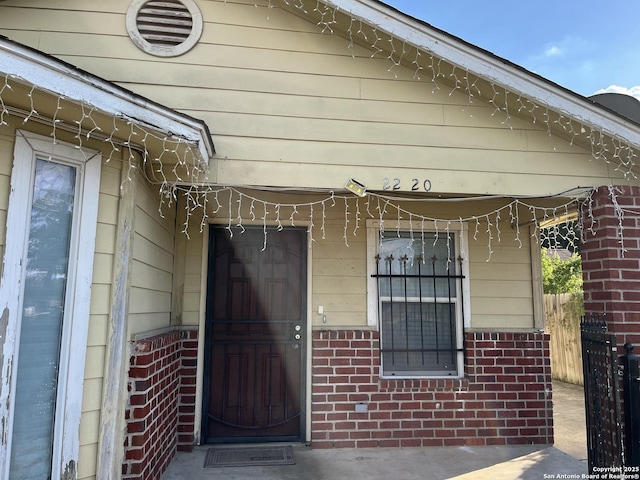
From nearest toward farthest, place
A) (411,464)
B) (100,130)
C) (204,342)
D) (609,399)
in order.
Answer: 1. (100,130)
2. (609,399)
3. (411,464)
4. (204,342)

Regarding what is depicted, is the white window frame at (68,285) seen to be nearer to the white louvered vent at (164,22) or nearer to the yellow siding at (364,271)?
the white louvered vent at (164,22)

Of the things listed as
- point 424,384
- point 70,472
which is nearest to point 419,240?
point 424,384

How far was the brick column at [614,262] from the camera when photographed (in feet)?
10.2

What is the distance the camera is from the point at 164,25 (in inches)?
124

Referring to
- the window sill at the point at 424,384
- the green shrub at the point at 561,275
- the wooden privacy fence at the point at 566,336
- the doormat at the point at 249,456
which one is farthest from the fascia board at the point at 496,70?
the green shrub at the point at 561,275

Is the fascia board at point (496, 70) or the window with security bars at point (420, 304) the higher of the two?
the fascia board at point (496, 70)

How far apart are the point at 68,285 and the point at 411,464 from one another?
291 cm

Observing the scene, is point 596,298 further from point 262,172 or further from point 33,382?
point 33,382

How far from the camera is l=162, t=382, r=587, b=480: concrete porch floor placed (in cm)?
345

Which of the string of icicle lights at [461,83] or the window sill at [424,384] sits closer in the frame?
the string of icicle lights at [461,83]

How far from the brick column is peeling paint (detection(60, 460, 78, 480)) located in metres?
3.46

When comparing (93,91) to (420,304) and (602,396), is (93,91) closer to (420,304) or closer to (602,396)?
(420,304)

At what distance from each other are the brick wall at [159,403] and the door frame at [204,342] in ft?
0.19

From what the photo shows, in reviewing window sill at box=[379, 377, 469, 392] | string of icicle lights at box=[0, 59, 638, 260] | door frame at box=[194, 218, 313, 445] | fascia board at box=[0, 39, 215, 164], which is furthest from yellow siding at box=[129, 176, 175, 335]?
window sill at box=[379, 377, 469, 392]
